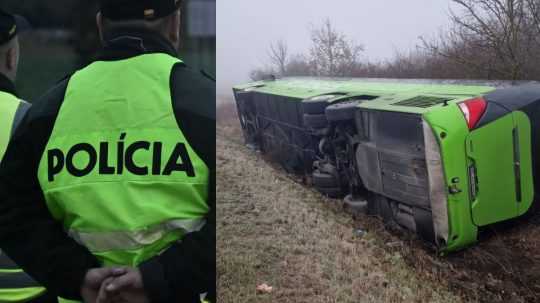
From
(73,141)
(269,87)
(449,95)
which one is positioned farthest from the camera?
(269,87)

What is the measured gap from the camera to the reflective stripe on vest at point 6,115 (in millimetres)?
1610

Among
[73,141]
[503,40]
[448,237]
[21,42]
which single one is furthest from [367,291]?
[21,42]

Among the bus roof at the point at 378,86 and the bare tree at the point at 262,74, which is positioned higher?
the bare tree at the point at 262,74

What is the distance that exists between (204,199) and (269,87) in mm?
1059

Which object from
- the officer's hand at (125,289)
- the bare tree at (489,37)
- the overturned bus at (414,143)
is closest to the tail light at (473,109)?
the overturned bus at (414,143)

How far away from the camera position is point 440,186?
2344 millimetres

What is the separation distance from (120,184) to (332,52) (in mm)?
1129

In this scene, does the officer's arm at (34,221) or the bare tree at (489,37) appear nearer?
the officer's arm at (34,221)

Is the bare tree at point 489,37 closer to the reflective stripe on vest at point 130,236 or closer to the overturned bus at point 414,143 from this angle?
the overturned bus at point 414,143

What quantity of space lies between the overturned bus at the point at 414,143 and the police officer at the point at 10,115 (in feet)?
2.66

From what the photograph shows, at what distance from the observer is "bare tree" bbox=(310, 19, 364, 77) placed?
219 centimetres

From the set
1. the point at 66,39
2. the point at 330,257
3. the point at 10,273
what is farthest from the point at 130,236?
the point at 330,257

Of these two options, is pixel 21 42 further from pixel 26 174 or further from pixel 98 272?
pixel 98 272

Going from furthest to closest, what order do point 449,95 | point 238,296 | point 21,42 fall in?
1. point 449,95
2. point 238,296
3. point 21,42
